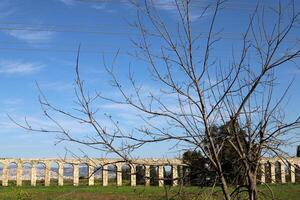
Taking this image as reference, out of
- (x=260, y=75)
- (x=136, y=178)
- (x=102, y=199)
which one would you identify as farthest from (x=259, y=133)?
(x=102, y=199)

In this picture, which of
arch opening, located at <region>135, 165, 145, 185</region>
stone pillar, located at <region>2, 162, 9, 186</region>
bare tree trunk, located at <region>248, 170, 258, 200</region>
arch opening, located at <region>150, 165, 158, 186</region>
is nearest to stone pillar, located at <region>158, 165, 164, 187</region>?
arch opening, located at <region>150, 165, 158, 186</region>

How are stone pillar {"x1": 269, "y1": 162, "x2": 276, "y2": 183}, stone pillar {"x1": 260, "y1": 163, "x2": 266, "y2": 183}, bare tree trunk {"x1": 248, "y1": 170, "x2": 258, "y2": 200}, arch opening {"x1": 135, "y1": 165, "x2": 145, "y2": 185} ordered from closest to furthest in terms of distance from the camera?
bare tree trunk {"x1": 248, "y1": 170, "x2": 258, "y2": 200} < arch opening {"x1": 135, "y1": 165, "x2": 145, "y2": 185} < stone pillar {"x1": 260, "y1": 163, "x2": 266, "y2": 183} < stone pillar {"x1": 269, "y1": 162, "x2": 276, "y2": 183}

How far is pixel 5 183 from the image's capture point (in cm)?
6431

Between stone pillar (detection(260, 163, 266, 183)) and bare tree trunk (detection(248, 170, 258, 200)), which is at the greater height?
stone pillar (detection(260, 163, 266, 183))

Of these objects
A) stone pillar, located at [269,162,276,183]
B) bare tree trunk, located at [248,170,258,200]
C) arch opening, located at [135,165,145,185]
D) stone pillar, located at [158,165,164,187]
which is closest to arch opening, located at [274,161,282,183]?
stone pillar, located at [269,162,276,183]

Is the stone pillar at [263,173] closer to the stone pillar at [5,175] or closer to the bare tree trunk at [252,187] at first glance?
the bare tree trunk at [252,187]

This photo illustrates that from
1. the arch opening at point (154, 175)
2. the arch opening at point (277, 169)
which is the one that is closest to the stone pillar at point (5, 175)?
the arch opening at point (154, 175)

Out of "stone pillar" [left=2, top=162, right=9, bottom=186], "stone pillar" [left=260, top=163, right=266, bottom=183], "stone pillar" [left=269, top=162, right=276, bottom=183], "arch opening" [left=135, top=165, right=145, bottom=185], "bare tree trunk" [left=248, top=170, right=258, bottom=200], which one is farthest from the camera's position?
"stone pillar" [left=2, top=162, right=9, bottom=186]

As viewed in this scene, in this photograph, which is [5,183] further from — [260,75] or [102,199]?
[260,75]

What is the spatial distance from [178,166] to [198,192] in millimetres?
297

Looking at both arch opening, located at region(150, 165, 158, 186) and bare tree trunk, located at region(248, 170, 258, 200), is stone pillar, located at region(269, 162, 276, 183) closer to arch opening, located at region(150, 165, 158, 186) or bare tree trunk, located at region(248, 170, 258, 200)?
bare tree trunk, located at region(248, 170, 258, 200)

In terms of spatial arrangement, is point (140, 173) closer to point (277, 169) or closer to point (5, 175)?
point (277, 169)

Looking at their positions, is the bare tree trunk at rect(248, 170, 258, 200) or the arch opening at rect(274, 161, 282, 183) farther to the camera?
the arch opening at rect(274, 161, 282, 183)

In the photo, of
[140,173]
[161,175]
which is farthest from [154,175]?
[140,173]
